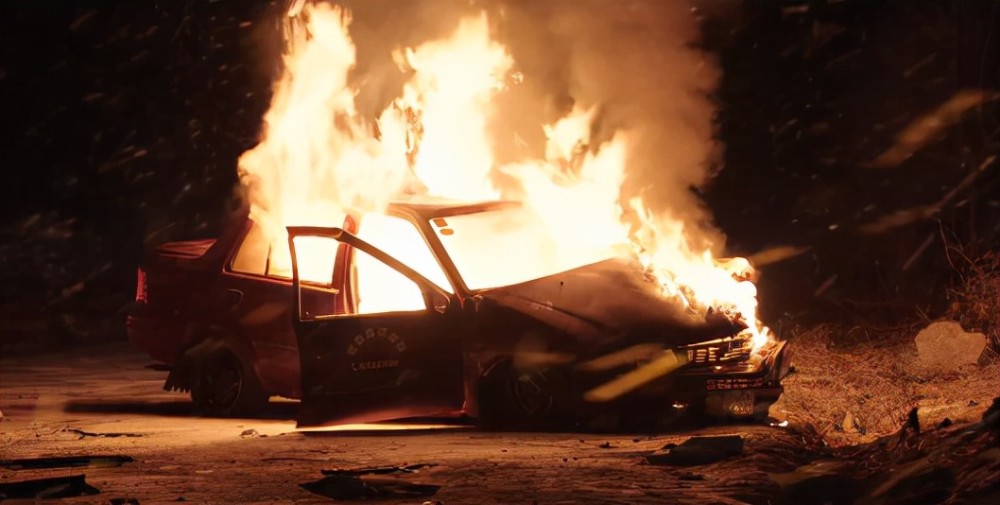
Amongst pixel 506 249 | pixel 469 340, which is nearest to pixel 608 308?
pixel 469 340

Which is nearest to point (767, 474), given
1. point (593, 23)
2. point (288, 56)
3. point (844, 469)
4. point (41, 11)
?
point (844, 469)

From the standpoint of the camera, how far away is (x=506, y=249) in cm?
1207

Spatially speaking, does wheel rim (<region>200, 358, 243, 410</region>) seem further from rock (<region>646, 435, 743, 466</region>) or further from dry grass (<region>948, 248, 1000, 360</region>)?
dry grass (<region>948, 248, 1000, 360</region>)

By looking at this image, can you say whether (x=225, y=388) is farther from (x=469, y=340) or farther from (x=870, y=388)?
(x=870, y=388)

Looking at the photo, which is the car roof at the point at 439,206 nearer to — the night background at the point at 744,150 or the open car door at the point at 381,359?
the open car door at the point at 381,359

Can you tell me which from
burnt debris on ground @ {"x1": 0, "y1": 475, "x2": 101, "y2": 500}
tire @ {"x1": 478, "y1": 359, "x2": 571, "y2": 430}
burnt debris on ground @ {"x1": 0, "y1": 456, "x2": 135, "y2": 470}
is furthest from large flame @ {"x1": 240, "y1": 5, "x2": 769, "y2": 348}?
burnt debris on ground @ {"x1": 0, "y1": 475, "x2": 101, "y2": 500}

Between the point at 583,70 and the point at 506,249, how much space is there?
5.77 metres

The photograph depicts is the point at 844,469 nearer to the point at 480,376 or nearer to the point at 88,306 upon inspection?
the point at 480,376

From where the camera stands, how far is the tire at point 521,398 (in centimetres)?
1118

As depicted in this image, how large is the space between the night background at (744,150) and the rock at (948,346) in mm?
511

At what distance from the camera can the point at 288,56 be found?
1480 cm

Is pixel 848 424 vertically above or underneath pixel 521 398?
underneath

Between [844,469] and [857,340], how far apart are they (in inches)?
274

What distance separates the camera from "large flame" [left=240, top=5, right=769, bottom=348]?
12117mm
